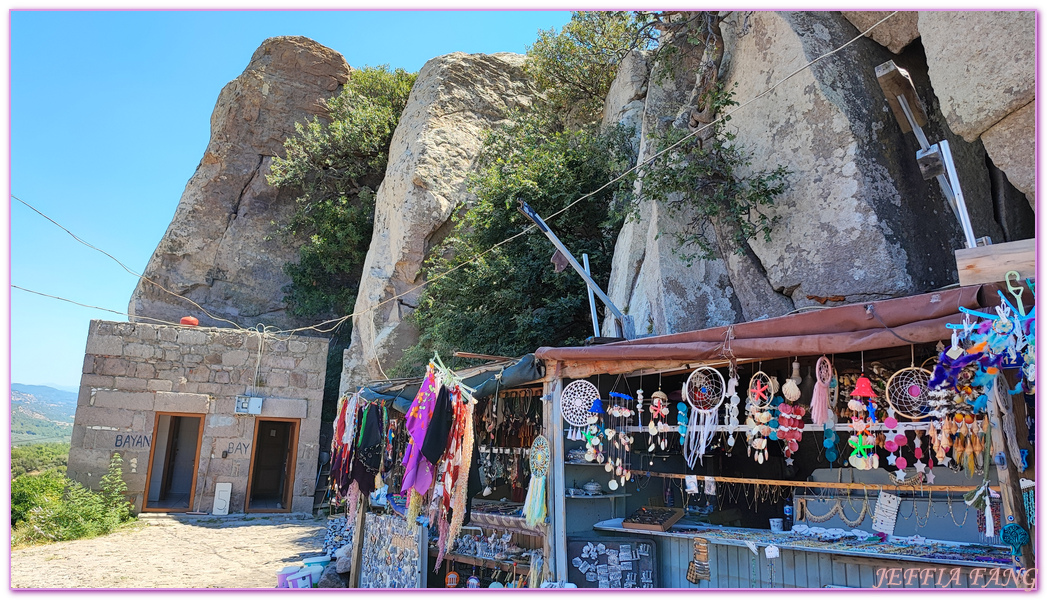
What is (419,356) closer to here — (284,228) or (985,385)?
(284,228)

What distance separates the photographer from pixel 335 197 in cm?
1916

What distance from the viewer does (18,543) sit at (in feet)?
32.3

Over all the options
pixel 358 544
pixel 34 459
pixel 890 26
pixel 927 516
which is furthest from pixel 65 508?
pixel 34 459

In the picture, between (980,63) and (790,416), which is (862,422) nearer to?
(790,416)

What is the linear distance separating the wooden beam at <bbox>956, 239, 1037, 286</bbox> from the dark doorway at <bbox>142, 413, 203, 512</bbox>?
15.2 m

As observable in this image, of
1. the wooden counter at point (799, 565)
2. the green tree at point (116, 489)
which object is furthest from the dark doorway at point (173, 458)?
the wooden counter at point (799, 565)

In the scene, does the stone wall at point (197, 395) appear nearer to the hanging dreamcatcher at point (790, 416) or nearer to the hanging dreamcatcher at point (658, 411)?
the hanging dreamcatcher at point (658, 411)

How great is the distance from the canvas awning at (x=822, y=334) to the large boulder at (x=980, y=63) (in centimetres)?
337

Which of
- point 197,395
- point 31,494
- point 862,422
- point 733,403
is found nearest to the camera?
point 862,422

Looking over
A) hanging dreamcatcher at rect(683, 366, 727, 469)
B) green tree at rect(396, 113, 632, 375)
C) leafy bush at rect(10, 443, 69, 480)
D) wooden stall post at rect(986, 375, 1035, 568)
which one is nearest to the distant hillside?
leafy bush at rect(10, 443, 69, 480)

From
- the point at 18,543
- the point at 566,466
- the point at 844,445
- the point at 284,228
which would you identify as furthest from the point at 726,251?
the point at 284,228

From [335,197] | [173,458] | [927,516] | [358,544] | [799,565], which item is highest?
[335,197]

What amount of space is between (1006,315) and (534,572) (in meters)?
4.14

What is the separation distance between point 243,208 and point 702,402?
18.9 m
